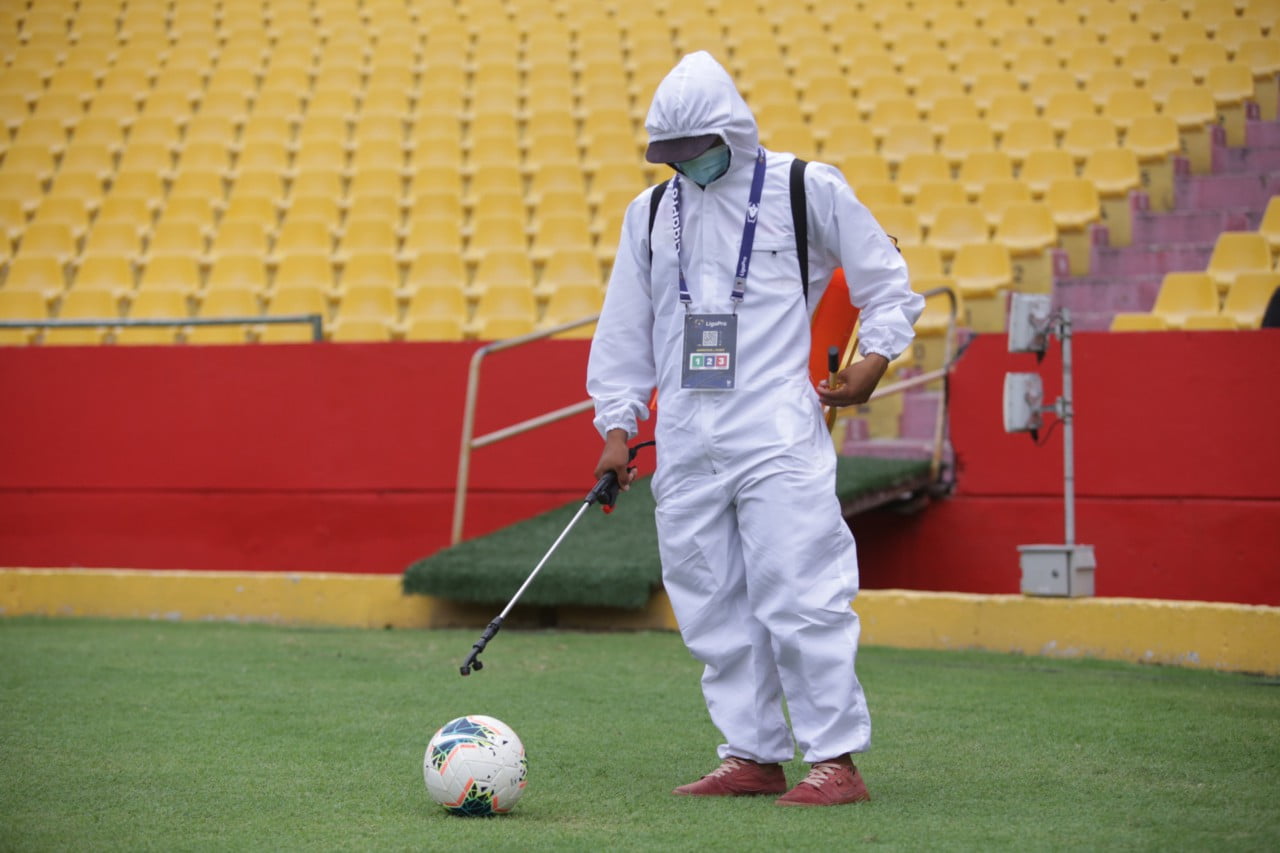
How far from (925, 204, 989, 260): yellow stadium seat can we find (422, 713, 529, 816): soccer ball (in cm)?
711

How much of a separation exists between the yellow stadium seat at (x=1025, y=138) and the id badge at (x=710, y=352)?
8135 millimetres

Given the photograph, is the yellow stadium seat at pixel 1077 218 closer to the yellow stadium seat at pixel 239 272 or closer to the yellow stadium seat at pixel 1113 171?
the yellow stadium seat at pixel 1113 171

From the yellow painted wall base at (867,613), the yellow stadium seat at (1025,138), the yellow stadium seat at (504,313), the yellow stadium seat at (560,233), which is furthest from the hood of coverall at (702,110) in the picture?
the yellow stadium seat at (1025,138)

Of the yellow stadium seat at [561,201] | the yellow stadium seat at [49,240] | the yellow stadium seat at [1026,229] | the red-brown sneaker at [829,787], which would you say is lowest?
the red-brown sneaker at [829,787]

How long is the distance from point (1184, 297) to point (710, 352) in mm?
5769

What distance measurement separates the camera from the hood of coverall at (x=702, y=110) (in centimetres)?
371

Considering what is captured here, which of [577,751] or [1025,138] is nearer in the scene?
[577,751]

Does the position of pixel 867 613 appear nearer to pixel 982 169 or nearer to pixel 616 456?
pixel 616 456

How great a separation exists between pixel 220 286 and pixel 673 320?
25.7ft

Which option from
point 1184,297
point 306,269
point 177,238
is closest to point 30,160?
point 177,238

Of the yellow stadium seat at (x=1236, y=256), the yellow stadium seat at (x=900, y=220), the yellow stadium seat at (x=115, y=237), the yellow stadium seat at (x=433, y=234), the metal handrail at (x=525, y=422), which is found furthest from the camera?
the yellow stadium seat at (x=115, y=237)

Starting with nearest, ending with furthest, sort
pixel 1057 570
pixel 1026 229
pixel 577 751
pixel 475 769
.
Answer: pixel 475 769 < pixel 577 751 < pixel 1057 570 < pixel 1026 229

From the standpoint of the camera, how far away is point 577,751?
444 cm

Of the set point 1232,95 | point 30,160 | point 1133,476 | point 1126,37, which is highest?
point 1126,37
